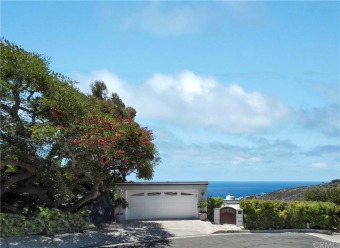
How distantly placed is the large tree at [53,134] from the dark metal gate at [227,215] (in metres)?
5.53

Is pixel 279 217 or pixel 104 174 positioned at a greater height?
pixel 104 174

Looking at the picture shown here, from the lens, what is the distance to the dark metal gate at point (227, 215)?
21.9 m

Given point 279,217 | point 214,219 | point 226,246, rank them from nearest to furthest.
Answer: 1. point 226,246
2. point 279,217
3. point 214,219

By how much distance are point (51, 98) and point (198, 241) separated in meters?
8.86

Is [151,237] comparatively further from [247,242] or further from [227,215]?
[227,215]

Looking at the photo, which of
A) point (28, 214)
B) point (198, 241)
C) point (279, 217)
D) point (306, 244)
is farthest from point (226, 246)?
point (28, 214)

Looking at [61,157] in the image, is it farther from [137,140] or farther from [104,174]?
[137,140]

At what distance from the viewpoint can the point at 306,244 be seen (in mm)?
16766

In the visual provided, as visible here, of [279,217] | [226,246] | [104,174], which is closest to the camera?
[226,246]

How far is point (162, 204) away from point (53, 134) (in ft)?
30.3

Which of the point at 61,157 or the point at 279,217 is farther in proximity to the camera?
the point at 279,217

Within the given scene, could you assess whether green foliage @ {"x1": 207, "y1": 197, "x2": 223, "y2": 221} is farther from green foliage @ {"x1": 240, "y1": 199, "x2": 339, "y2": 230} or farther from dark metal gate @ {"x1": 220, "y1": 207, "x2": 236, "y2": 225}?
green foliage @ {"x1": 240, "y1": 199, "x2": 339, "y2": 230}

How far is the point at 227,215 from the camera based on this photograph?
22109 mm

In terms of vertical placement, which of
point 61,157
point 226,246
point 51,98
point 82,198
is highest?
point 51,98
